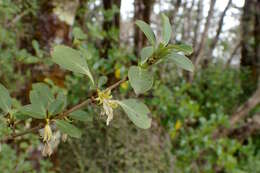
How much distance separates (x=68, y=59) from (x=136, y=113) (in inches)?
5.3

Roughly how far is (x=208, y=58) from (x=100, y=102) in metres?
4.40

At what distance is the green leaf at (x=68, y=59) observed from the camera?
0.55 metres

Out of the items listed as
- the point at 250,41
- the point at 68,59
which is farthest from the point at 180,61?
the point at 250,41

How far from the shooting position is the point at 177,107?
2963 mm

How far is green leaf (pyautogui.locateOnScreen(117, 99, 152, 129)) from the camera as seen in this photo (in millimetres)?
587

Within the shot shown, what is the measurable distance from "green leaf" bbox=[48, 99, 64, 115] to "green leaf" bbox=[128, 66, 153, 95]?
133 millimetres

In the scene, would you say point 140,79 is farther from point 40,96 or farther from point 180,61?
point 40,96

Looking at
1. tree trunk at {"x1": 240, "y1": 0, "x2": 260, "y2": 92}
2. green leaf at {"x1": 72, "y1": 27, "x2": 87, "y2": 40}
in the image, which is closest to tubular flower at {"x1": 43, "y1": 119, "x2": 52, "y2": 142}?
green leaf at {"x1": 72, "y1": 27, "x2": 87, "y2": 40}

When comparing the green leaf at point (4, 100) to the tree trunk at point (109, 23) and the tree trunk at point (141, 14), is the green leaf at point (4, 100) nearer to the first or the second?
the tree trunk at point (109, 23)

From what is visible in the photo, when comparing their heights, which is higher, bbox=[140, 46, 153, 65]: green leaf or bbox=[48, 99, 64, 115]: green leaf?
bbox=[140, 46, 153, 65]: green leaf

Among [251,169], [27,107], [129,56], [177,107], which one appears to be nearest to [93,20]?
[129,56]

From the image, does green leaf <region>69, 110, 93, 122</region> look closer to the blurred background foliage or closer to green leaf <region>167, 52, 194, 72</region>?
the blurred background foliage

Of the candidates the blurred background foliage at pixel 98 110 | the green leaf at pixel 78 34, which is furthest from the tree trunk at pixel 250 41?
the green leaf at pixel 78 34

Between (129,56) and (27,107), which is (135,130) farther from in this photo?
(27,107)
